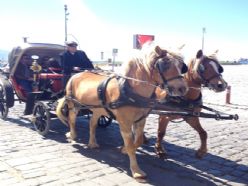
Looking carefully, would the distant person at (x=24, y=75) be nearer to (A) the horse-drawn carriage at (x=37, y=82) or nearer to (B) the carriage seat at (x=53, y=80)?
(A) the horse-drawn carriage at (x=37, y=82)

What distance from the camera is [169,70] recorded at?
4594 mm

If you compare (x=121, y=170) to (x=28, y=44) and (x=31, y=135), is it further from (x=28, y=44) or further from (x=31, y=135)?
(x=28, y=44)

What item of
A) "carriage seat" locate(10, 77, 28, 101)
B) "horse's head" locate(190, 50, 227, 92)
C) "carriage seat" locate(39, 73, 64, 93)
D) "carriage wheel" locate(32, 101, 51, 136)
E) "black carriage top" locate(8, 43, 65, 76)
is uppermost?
"black carriage top" locate(8, 43, 65, 76)

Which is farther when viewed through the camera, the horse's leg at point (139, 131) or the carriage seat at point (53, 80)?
the carriage seat at point (53, 80)

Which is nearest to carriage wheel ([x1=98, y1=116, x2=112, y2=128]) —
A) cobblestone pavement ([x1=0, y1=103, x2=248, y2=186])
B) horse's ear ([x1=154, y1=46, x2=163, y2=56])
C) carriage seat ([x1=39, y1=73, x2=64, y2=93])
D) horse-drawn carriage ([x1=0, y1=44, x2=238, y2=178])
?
cobblestone pavement ([x1=0, y1=103, x2=248, y2=186])

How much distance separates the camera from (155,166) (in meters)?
5.65

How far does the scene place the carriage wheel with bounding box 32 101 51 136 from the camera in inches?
294

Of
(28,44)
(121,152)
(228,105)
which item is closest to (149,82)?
(121,152)

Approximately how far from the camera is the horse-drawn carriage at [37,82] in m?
7.84

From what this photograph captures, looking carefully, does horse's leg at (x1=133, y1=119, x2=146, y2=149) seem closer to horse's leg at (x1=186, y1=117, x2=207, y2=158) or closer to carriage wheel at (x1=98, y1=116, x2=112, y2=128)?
horse's leg at (x1=186, y1=117, x2=207, y2=158)

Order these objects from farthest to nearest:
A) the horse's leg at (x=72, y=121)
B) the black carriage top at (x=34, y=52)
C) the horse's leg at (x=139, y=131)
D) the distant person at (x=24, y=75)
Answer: the distant person at (x=24, y=75) → the black carriage top at (x=34, y=52) → the horse's leg at (x=72, y=121) → the horse's leg at (x=139, y=131)

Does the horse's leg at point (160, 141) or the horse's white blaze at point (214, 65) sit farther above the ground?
the horse's white blaze at point (214, 65)

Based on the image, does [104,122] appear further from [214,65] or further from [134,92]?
[214,65]

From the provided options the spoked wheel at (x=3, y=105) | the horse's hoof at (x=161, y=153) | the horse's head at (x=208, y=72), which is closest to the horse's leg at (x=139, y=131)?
the horse's hoof at (x=161, y=153)
